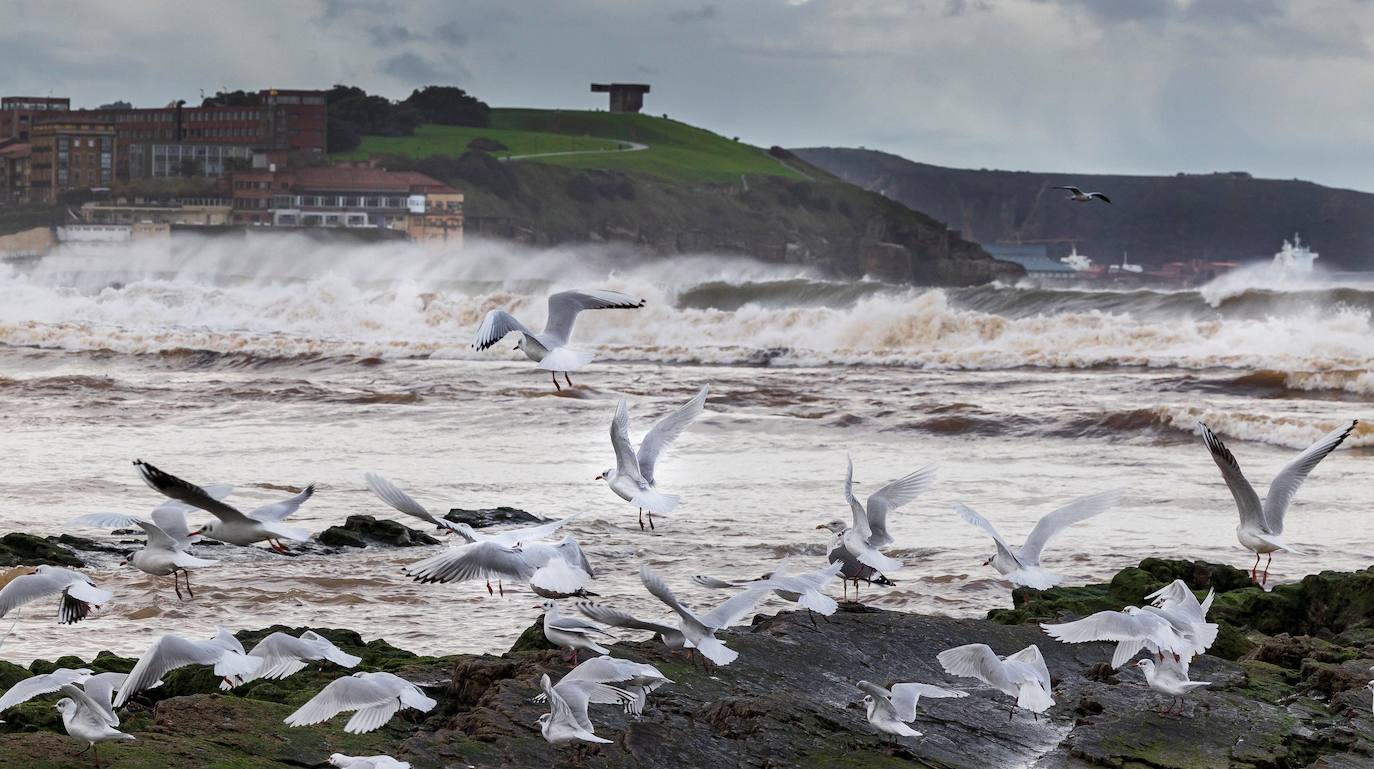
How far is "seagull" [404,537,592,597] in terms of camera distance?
21.3 ft

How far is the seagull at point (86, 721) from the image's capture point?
16.0 ft

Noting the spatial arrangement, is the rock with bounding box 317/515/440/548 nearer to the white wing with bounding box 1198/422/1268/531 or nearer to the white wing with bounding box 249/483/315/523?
the white wing with bounding box 249/483/315/523

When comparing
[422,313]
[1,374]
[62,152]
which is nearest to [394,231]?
[62,152]

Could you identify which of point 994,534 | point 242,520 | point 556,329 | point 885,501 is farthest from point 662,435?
point 242,520

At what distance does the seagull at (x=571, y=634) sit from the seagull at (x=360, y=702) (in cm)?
66

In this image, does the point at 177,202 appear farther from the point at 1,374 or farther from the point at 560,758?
the point at 560,758

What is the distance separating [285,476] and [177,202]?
80.6m

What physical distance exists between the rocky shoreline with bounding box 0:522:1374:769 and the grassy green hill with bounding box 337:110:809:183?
321 feet

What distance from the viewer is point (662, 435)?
8852 mm

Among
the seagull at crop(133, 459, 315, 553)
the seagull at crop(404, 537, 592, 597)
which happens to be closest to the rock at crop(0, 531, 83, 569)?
the seagull at crop(133, 459, 315, 553)

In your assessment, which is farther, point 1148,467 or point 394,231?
point 394,231

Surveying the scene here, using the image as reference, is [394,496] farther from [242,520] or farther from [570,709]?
[570,709]

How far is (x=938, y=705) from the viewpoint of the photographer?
619 cm

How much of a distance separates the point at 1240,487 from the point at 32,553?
695 cm
